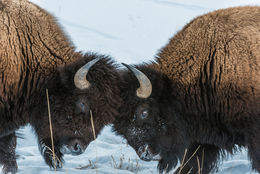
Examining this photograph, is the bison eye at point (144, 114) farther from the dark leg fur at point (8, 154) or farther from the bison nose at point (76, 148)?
the dark leg fur at point (8, 154)

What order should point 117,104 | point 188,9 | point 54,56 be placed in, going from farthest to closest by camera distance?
point 188,9 < point 54,56 < point 117,104

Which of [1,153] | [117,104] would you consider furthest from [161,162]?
[1,153]

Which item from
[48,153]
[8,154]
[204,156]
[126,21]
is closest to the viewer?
[48,153]

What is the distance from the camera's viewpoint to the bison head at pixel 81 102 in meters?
4.06

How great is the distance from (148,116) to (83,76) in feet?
2.69

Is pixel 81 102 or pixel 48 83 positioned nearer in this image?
pixel 81 102

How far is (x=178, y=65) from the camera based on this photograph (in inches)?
176

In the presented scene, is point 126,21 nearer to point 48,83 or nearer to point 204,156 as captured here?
point 204,156

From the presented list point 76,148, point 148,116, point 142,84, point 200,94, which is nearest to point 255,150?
point 200,94

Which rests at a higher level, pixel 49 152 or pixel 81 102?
pixel 81 102

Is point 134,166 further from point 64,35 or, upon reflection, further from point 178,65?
point 64,35

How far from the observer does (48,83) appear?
4270 mm

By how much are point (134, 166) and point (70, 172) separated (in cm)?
100

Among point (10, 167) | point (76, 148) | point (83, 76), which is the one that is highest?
point (83, 76)
